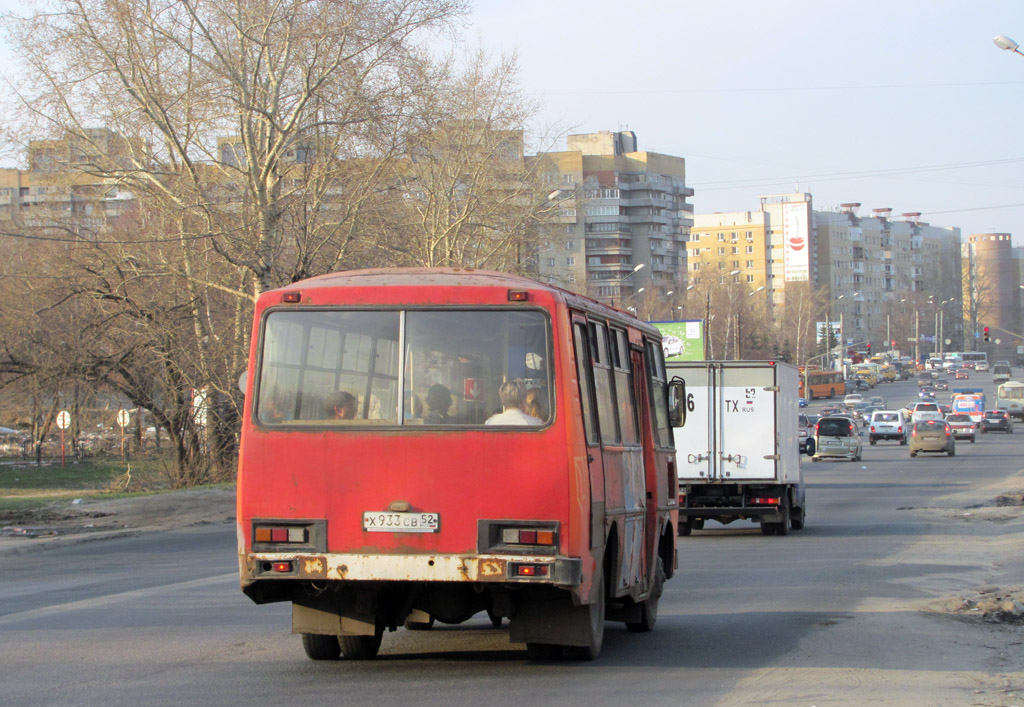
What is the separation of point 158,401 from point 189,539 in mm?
16040

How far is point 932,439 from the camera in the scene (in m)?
50.4

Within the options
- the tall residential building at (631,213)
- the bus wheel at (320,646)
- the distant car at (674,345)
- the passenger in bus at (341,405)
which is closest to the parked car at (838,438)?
the distant car at (674,345)

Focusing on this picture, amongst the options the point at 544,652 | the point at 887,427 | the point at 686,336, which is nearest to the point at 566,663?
the point at 544,652

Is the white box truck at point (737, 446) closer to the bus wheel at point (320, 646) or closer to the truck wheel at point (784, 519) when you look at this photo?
the truck wheel at point (784, 519)

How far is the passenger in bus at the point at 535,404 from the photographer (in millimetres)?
7418

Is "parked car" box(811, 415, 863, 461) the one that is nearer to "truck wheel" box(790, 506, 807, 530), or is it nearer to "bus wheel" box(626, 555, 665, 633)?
"truck wheel" box(790, 506, 807, 530)

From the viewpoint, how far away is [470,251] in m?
44.8

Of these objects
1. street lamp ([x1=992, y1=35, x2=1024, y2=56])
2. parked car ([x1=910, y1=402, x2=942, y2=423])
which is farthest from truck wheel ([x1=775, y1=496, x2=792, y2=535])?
parked car ([x1=910, y1=402, x2=942, y2=423])

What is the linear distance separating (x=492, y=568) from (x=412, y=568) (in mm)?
482

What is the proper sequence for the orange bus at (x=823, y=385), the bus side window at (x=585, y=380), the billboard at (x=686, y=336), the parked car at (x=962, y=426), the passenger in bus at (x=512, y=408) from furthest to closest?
the orange bus at (x=823, y=385)
the parked car at (x=962, y=426)
the billboard at (x=686, y=336)
the bus side window at (x=585, y=380)
the passenger in bus at (x=512, y=408)

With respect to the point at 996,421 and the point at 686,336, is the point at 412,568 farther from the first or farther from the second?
the point at 996,421

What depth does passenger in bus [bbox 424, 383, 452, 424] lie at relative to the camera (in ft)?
24.7

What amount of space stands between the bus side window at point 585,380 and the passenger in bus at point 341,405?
1.42 m

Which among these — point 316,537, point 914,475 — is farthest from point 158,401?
point 316,537
